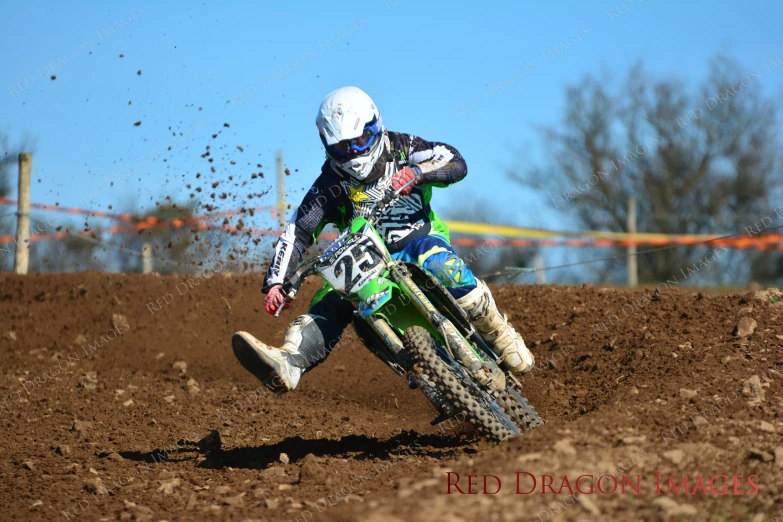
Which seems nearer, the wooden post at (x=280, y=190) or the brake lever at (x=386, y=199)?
the brake lever at (x=386, y=199)

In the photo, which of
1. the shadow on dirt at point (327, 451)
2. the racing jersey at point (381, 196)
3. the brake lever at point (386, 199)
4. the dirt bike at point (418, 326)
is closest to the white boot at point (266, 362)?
the dirt bike at point (418, 326)

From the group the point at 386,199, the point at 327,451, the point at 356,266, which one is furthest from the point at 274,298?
the point at 327,451

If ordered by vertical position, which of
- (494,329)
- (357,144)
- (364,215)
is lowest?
(494,329)

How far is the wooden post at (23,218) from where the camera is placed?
12047 millimetres

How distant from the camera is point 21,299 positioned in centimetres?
1095

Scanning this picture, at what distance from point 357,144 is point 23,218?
8304 millimetres

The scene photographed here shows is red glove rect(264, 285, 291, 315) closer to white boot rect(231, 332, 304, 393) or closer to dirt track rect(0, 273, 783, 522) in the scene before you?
white boot rect(231, 332, 304, 393)

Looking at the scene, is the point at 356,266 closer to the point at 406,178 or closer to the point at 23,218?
the point at 406,178

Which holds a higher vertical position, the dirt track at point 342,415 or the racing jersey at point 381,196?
the racing jersey at point 381,196

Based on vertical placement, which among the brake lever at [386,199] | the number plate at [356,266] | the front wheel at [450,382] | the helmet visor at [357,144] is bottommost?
the front wheel at [450,382]

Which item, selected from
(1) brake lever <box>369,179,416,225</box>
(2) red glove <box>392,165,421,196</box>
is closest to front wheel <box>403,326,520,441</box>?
(1) brake lever <box>369,179,416,225</box>

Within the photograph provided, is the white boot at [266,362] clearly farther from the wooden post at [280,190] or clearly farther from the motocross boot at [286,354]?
the wooden post at [280,190]

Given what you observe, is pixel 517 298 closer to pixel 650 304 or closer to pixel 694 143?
pixel 650 304

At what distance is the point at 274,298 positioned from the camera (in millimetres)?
5684
